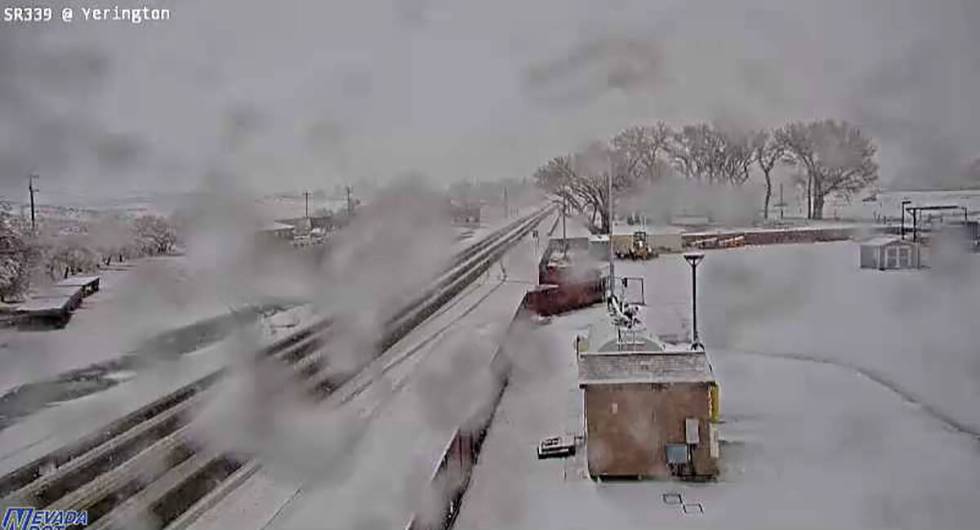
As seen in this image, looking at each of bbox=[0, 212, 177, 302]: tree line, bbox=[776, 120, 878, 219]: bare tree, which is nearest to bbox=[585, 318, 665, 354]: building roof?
bbox=[776, 120, 878, 219]: bare tree

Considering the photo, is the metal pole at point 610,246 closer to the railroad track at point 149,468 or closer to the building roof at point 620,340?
Result: the building roof at point 620,340

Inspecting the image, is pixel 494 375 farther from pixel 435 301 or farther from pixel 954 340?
pixel 954 340

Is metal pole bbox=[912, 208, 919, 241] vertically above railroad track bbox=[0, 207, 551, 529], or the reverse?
metal pole bbox=[912, 208, 919, 241]

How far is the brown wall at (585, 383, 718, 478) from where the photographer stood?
2.46 m

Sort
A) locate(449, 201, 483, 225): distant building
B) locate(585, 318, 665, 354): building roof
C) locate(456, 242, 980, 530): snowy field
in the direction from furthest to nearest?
locate(449, 201, 483, 225): distant building, locate(585, 318, 665, 354): building roof, locate(456, 242, 980, 530): snowy field

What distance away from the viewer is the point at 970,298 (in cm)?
263

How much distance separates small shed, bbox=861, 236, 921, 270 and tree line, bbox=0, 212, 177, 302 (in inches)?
64.9

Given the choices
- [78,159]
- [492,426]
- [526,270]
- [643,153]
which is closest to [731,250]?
[643,153]

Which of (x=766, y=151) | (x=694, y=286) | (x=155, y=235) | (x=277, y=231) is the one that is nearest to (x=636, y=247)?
(x=694, y=286)

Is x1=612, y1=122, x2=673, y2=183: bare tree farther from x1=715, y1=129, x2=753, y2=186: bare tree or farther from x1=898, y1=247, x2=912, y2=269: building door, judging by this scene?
x1=898, y1=247, x2=912, y2=269: building door

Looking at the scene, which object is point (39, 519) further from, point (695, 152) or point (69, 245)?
point (695, 152)

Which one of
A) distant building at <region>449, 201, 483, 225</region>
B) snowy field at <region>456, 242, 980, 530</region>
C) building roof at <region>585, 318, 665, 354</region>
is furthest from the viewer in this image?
distant building at <region>449, 201, 483, 225</region>

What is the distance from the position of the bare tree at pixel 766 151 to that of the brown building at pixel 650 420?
53cm

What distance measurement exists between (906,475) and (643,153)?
0.96m
